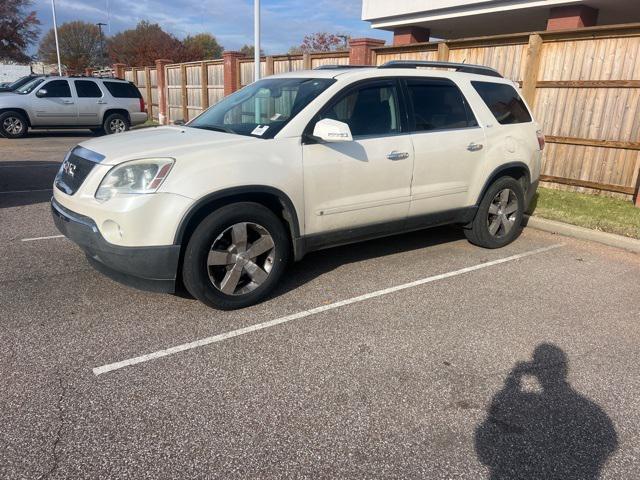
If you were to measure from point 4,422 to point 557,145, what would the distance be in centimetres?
876

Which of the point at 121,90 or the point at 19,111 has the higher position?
the point at 121,90

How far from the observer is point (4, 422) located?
9.01 feet

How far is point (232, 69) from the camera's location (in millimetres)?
16500

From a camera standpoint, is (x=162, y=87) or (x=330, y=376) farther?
(x=162, y=87)

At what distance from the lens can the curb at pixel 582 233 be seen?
20.4 ft

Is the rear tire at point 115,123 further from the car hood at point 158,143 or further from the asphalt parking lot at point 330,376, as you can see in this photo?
the car hood at point 158,143

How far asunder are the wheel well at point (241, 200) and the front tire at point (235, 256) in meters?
0.06

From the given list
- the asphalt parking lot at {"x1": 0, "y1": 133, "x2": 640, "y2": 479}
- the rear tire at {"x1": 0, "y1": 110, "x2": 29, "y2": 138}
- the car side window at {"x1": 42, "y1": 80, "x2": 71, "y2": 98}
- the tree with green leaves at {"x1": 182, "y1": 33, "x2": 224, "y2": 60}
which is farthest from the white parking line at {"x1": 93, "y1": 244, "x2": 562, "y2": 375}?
the tree with green leaves at {"x1": 182, "y1": 33, "x2": 224, "y2": 60}

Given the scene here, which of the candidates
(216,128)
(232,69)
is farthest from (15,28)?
(216,128)

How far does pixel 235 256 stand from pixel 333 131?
124cm

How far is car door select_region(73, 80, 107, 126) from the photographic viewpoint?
1692 centimetres

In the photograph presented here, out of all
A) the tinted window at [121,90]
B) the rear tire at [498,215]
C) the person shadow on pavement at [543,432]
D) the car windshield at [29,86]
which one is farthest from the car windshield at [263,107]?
the car windshield at [29,86]

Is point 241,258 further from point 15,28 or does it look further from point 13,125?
point 15,28

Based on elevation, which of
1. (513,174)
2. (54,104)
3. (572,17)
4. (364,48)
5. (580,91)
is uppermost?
(572,17)
